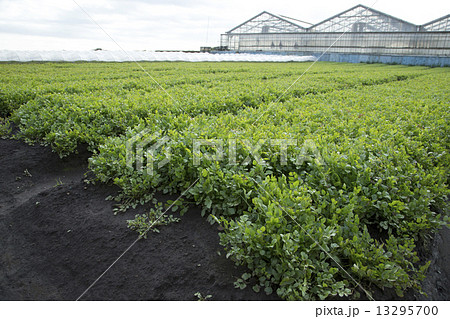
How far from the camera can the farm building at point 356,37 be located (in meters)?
35.9

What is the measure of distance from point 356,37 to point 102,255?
152 feet

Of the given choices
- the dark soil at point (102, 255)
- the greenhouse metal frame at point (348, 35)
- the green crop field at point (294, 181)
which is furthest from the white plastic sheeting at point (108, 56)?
the dark soil at point (102, 255)

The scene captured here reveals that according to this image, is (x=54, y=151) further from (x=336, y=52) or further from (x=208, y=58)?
(x=336, y=52)

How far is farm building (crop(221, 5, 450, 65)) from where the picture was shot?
1414 inches

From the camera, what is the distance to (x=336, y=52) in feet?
142

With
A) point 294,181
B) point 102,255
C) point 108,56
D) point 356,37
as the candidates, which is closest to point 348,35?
point 356,37

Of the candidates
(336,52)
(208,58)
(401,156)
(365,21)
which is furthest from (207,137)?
(336,52)

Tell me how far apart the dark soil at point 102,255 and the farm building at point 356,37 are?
34731mm

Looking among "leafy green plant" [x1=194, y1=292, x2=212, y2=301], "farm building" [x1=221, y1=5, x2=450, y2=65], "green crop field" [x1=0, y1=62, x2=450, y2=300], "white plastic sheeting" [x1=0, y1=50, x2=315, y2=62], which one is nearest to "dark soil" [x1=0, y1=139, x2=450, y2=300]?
"leafy green plant" [x1=194, y1=292, x2=212, y2=301]

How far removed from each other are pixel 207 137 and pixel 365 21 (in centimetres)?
4095

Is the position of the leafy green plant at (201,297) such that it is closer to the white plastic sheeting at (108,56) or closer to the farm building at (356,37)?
the white plastic sheeting at (108,56)

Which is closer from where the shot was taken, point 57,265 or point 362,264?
point 362,264

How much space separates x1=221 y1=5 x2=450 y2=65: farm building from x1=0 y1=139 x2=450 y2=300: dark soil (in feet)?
114

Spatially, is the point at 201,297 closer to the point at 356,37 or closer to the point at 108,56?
the point at 108,56
